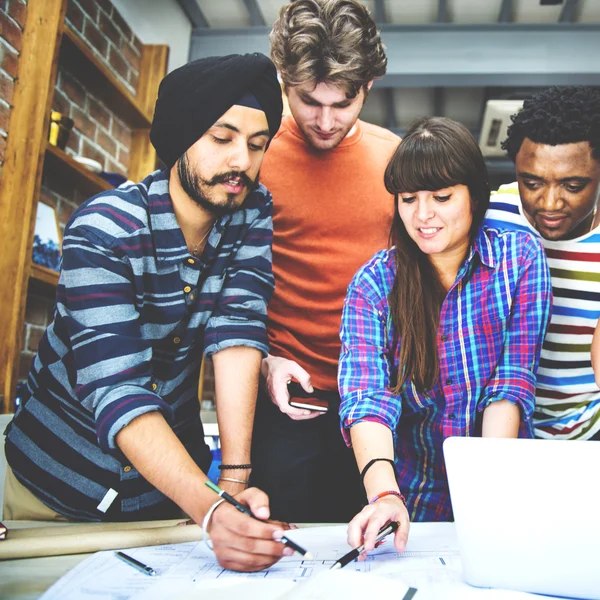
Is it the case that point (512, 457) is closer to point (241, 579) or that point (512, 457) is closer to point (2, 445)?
point (241, 579)

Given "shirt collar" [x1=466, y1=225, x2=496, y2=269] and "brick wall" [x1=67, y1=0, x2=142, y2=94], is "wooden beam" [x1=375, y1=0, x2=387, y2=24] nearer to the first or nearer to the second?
"brick wall" [x1=67, y1=0, x2=142, y2=94]

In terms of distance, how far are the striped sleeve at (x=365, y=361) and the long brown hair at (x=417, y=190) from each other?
38 mm

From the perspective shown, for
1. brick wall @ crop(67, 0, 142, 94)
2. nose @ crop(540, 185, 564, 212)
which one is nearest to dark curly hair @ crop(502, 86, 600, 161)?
nose @ crop(540, 185, 564, 212)

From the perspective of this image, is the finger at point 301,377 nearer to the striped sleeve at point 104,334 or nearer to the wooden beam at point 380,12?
the striped sleeve at point 104,334

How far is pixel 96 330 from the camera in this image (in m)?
1.13

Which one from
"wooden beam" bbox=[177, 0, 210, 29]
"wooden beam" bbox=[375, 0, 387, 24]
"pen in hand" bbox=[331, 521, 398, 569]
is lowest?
"pen in hand" bbox=[331, 521, 398, 569]

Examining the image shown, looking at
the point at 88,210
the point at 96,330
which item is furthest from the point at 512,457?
the point at 88,210

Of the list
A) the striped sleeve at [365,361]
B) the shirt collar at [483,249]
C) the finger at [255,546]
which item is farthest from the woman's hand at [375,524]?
the shirt collar at [483,249]

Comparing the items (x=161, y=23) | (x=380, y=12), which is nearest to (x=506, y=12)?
(x=380, y=12)

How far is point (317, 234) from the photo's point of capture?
1798 millimetres

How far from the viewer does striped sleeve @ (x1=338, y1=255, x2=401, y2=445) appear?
1246 millimetres

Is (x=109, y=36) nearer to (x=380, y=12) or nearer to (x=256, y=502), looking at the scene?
(x=380, y=12)

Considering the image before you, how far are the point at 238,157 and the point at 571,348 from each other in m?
0.86

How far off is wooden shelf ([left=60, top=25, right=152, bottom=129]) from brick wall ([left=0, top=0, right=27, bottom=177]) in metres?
0.20
